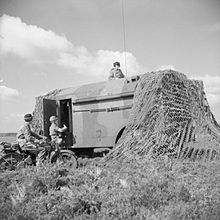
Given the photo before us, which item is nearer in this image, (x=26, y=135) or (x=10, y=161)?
(x=10, y=161)

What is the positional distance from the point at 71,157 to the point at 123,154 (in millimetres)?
1286

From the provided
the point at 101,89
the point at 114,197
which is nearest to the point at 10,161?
the point at 114,197

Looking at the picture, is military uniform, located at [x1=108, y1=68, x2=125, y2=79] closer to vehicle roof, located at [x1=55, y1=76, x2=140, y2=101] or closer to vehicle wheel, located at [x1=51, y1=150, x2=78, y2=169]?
vehicle roof, located at [x1=55, y1=76, x2=140, y2=101]

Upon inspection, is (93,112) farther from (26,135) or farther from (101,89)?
(26,135)

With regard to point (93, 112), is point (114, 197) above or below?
below

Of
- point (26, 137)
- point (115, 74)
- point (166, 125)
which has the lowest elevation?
point (26, 137)

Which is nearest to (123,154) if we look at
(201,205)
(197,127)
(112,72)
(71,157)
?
(71,157)

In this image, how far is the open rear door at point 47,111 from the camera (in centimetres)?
925

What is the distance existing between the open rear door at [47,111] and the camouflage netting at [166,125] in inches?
129

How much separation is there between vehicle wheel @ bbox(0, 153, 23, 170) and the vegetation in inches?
35.2

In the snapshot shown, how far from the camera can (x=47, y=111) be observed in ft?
30.6

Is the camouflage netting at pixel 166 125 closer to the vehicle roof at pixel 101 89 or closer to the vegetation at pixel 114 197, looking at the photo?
the vehicle roof at pixel 101 89

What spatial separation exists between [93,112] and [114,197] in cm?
522

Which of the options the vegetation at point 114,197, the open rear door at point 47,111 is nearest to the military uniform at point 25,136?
the vegetation at point 114,197
